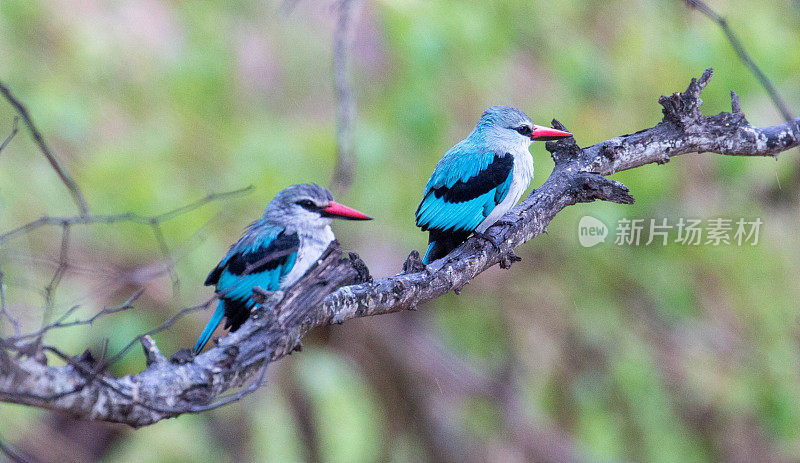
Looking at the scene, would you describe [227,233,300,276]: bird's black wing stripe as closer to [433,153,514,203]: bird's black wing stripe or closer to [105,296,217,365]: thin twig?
[433,153,514,203]: bird's black wing stripe

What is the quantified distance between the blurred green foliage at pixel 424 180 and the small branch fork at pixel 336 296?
208 centimetres

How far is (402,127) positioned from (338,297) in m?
3.75

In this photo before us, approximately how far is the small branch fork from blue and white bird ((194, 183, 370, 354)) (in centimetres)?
37

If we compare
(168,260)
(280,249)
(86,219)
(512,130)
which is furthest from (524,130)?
(86,219)

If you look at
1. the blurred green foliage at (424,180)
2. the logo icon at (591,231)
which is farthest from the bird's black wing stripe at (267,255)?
the logo icon at (591,231)

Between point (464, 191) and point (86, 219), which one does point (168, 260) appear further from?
point (464, 191)

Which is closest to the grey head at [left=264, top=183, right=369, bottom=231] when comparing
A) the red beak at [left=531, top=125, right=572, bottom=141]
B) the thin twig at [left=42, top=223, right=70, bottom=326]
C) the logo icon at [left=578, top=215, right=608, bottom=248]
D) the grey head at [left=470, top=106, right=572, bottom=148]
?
the grey head at [left=470, top=106, right=572, bottom=148]

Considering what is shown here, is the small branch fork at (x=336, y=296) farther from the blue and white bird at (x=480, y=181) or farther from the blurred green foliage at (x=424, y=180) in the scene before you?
the blurred green foliage at (x=424, y=180)

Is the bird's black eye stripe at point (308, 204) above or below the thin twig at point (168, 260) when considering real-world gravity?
above

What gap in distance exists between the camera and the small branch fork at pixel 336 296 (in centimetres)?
164

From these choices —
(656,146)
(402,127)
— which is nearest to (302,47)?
(402,127)

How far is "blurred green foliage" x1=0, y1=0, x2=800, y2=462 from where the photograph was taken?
572 centimetres

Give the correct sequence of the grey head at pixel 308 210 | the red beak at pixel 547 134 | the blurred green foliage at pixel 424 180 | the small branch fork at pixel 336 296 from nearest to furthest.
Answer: the small branch fork at pixel 336 296 < the grey head at pixel 308 210 < the red beak at pixel 547 134 < the blurred green foliage at pixel 424 180

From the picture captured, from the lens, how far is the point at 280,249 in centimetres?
300
